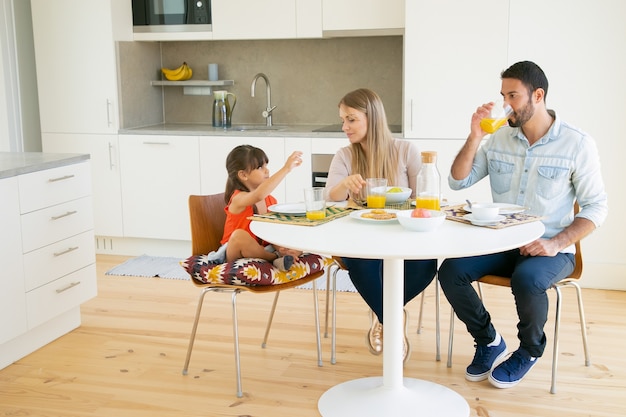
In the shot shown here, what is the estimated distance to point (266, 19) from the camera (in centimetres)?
454

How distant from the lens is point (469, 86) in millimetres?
4137

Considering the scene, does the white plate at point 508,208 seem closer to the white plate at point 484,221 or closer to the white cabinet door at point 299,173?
the white plate at point 484,221

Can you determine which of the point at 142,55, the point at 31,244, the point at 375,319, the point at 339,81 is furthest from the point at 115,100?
the point at 375,319

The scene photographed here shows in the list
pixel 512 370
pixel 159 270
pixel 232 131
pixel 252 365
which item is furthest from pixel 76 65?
pixel 512 370

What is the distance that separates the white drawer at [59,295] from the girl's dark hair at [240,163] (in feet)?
3.06

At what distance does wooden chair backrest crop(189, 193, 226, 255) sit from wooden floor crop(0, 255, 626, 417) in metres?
0.49

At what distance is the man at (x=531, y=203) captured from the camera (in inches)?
108

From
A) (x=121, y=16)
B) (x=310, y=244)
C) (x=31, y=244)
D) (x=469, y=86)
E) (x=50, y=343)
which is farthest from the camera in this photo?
(x=121, y=16)

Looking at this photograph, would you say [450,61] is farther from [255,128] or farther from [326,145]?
[255,128]

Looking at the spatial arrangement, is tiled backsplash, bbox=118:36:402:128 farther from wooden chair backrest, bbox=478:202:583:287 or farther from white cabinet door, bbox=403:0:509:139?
wooden chair backrest, bbox=478:202:583:287

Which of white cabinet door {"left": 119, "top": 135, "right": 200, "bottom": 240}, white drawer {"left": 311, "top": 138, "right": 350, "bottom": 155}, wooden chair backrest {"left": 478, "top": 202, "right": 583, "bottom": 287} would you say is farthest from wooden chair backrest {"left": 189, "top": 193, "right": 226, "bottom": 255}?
white cabinet door {"left": 119, "top": 135, "right": 200, "bottom": 240}

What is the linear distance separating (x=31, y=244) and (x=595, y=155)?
220 cm

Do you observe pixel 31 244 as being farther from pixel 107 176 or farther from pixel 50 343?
pixel 107 176

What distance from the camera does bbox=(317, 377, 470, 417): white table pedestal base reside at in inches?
103
